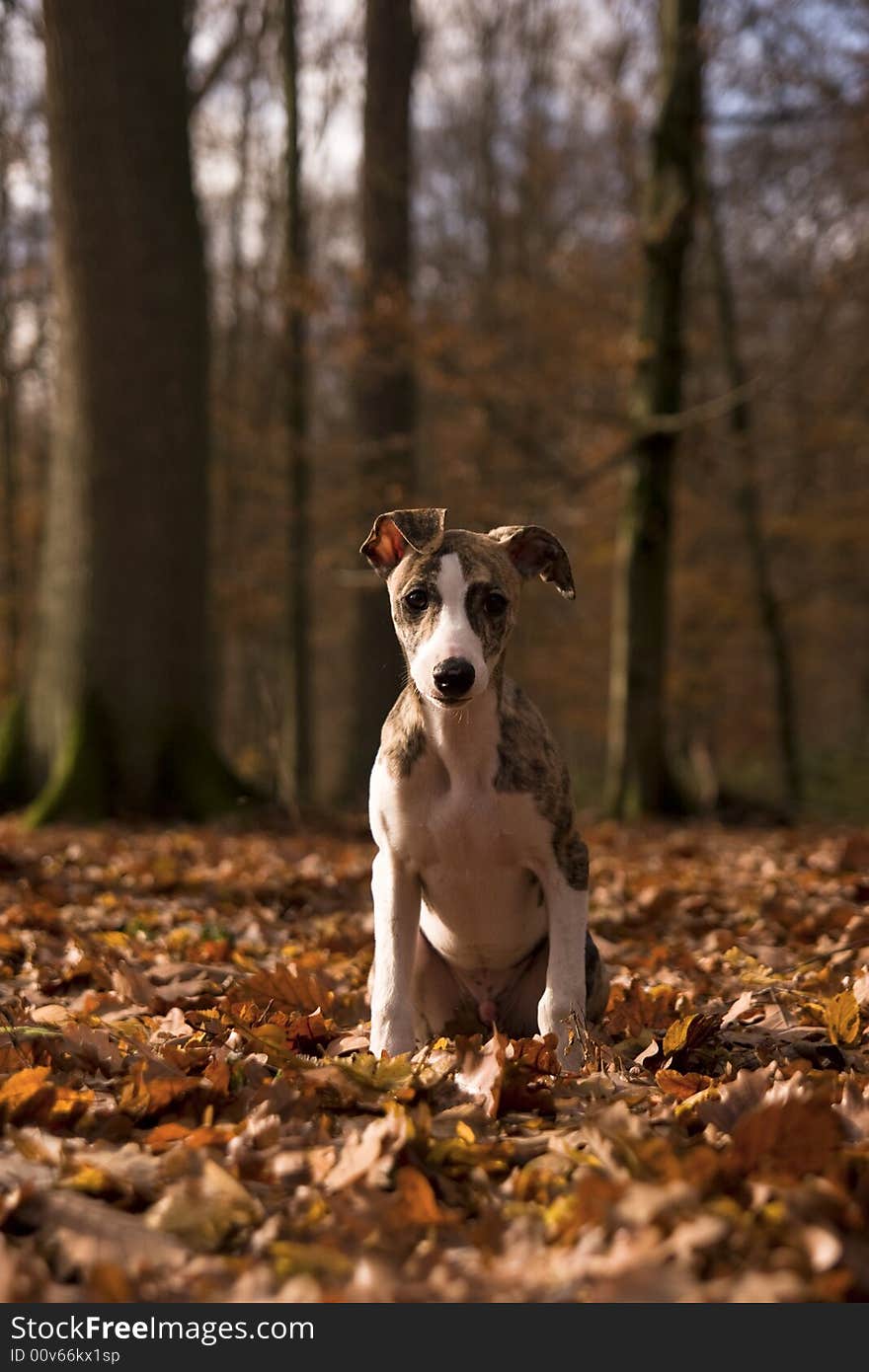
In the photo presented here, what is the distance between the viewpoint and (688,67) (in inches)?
473

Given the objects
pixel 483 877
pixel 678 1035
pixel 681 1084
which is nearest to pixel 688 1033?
pixel 678 1035

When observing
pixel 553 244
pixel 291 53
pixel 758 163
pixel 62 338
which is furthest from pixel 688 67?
pixel 553 244

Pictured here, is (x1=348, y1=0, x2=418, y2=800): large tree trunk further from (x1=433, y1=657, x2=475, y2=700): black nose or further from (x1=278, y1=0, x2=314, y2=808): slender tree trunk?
(x1=433, y1=657, x2=475, y2=700): black nose

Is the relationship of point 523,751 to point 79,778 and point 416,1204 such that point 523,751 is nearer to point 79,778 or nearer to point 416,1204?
point 416,1204

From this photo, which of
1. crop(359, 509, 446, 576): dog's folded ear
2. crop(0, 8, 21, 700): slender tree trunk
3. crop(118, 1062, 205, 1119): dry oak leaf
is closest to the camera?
crop(118, 1062, 205, 1119): dry oak leaf

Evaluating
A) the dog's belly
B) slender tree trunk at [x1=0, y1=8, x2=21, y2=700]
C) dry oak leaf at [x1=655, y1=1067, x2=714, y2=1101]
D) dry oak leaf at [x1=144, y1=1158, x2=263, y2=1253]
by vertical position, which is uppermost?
slender tree trunk at [x1=0, y1=8, x2=21, y2=700]

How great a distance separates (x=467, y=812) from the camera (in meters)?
3.57

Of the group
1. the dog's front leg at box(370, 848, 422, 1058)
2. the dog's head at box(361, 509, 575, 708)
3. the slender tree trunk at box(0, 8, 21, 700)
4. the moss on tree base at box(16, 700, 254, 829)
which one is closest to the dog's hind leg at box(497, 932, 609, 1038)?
the dog's front leg at box(370, 848, 422, 1058)

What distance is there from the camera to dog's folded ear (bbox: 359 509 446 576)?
360 cm

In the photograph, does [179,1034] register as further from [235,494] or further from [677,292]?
[235,494]

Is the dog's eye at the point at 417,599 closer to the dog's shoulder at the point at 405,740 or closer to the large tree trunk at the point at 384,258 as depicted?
the dog's shoulder at the point at 405,740

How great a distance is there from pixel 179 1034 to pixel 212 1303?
1.66 meters

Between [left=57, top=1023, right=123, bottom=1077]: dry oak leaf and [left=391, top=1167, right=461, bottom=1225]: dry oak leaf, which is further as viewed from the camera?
[left=57, top=1023, right=123, bottom=1077]: dry oak leaf

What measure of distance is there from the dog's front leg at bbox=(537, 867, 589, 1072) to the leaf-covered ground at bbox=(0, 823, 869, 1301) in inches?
4.0
